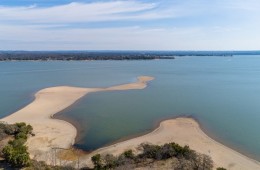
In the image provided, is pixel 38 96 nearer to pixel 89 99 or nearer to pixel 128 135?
pixel 89 99

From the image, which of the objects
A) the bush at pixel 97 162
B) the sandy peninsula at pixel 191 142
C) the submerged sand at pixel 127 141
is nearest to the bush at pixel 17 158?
the submerged sand at pixel 127 141

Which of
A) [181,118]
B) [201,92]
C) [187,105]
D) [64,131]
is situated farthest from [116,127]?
[201,92]

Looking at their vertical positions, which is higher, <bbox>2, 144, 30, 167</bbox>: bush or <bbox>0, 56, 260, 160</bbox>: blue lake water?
<bbox>2, 144, 30, 167</bbox>: bush

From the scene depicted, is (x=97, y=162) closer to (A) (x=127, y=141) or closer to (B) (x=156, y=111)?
(A) (x=127, y=141)

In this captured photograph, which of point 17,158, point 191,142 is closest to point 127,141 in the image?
point 191,142

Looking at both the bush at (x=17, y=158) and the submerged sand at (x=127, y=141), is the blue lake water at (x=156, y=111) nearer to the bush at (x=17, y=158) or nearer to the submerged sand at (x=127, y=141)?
the submerged sand at (x=127, y=141)

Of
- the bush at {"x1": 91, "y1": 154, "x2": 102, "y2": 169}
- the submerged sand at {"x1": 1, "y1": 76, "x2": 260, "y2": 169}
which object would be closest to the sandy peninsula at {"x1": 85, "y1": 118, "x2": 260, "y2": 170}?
the submerged sand at {"x1": 1, "y1": 76, "x2": 260, "y2": 169}

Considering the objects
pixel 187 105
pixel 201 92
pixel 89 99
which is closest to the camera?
pixel 187 105

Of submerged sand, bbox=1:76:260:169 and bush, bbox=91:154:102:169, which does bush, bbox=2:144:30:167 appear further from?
bush, bbox=91:154:102:169
